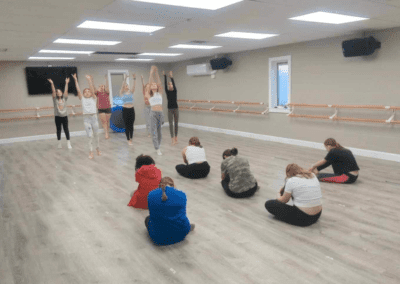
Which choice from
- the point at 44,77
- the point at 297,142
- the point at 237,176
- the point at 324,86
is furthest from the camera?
the point at 44,77

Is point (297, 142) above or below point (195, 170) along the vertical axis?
below

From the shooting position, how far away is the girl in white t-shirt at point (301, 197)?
2.83 metres

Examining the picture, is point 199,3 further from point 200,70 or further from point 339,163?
point 200,70

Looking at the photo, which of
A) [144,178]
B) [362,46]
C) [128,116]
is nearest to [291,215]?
[144,178]

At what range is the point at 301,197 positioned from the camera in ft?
9.42

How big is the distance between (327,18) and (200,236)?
3.55 meters

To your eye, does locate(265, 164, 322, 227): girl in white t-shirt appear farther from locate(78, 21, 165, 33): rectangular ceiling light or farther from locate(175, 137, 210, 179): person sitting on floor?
locate(78, 21, 165, 33): rectangular ceiling light

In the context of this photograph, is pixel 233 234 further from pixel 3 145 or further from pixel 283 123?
pixel 3 145

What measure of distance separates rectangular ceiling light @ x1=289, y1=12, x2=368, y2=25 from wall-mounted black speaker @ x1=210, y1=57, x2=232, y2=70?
390 centimetres

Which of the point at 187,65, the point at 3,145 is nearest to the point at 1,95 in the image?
the point at 3,145

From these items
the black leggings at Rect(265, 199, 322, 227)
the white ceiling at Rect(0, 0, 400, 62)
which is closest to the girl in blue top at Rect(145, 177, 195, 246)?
the black leggings at Rect(265, 199, 322, 227)

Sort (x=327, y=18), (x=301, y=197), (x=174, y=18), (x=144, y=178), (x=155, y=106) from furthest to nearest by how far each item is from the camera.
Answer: (x=155, y=106)
(x=327, y=18)
(x=174, y=18)
(x=144, y=178)
(x=301, y=197)

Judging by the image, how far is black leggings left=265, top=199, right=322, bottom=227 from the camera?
2.96m

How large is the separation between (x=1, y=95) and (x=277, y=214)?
8.70m
